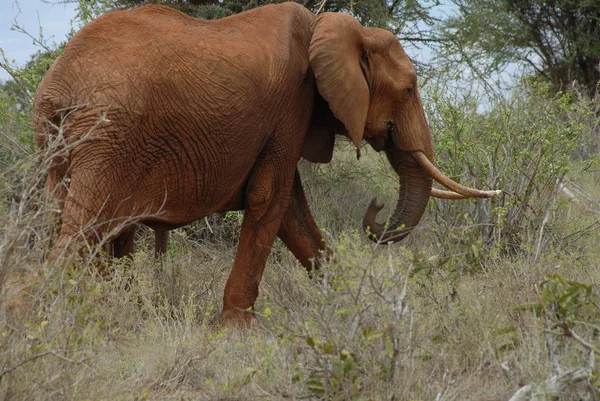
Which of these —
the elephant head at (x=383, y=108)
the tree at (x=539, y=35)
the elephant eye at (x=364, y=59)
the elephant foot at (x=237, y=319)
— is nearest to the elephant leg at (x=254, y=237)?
the elephant foot at (x=237, y=319)

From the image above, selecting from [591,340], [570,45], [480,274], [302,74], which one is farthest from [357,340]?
[570,45]

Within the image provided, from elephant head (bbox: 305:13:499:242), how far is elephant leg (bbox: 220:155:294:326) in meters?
0.50

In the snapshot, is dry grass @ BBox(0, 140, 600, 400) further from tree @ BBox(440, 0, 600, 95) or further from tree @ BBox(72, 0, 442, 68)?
tree @ BBox(440, 0, 600, 95)

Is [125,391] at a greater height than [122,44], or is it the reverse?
[122,44]

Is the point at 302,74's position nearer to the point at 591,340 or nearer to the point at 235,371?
the point at 235,371

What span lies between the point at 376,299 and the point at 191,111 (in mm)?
1897

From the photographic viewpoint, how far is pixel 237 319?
5918mm

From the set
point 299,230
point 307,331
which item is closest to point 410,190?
point 299,230

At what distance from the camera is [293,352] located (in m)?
4.21

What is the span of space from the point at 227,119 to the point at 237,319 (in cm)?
134

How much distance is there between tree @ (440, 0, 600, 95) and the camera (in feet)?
55.8

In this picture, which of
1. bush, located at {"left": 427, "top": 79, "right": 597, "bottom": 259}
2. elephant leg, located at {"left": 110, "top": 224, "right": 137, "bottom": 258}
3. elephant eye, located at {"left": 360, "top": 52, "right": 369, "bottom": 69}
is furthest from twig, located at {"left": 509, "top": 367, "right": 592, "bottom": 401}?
bush, located at {"left": 427, "top": 79, "right": 597, "bottom": 259}

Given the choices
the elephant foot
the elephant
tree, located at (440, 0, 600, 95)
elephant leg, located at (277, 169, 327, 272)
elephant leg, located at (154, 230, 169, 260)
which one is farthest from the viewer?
tree, located at (440, 0, 600, 95)

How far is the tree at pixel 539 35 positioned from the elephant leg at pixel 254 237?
1133cm
